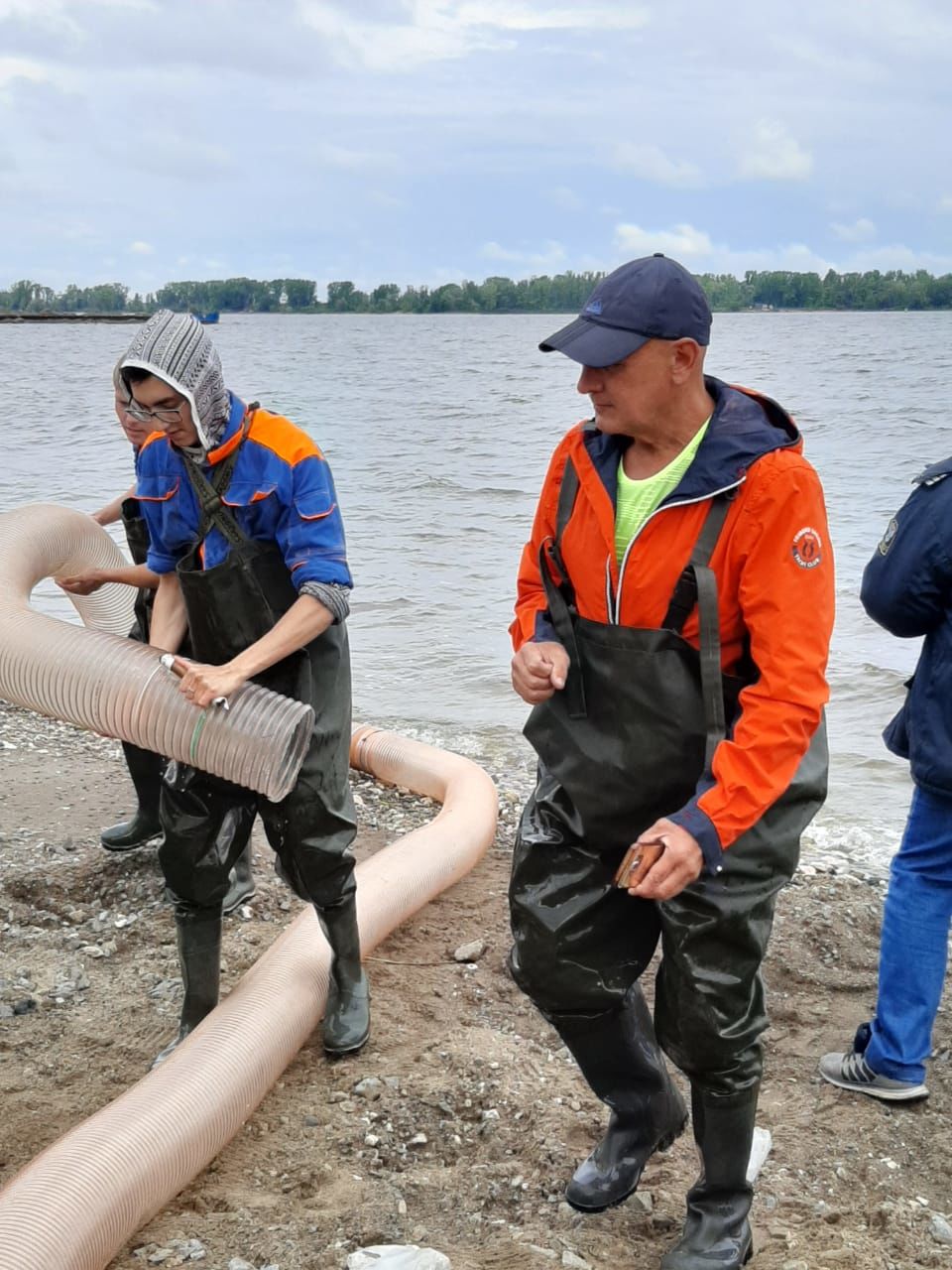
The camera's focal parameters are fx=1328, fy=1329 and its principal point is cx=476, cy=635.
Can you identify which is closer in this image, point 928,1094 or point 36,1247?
point 36,1247

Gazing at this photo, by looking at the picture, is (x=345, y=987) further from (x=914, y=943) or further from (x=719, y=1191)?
(x=914, y=943)

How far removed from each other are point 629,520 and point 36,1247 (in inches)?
89.9

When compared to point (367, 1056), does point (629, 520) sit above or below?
above

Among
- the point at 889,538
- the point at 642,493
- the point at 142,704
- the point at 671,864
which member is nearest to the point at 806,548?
the point at 642,493

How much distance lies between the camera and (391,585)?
569 inches

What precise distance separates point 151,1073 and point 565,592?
2.06m

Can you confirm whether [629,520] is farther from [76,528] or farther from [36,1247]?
[76,528]

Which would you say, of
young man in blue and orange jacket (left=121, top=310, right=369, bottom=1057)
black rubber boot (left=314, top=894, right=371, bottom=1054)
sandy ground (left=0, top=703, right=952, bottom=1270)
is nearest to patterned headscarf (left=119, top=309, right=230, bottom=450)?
young man in blue and orange jacket (left=121, top=310, right=369, bottom=1057)

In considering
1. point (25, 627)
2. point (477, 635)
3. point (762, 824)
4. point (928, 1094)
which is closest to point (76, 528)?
point (25, 627)

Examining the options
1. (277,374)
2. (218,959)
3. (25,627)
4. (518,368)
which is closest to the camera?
(25,627)

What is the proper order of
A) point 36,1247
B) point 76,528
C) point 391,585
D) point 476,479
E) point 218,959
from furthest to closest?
point 476,479, point 391,585, point 76,528, point 218,959, point 36,1247

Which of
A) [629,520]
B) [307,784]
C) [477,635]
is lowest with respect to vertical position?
[477,635]

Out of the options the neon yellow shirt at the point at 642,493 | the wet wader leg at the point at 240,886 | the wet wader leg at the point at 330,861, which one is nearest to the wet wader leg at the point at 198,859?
the wet wader leg at the point at 330,861

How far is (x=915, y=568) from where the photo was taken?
393cm
